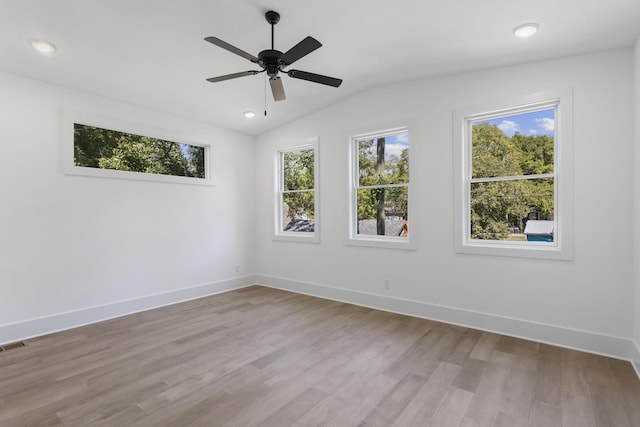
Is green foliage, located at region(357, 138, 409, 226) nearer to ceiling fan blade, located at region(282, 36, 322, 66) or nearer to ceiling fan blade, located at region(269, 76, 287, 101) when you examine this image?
ceiling fan blade, located at region(269, 76, 287, 101)

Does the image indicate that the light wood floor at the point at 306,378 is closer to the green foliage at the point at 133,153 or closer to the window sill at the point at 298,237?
the window sill at the point at 298,237

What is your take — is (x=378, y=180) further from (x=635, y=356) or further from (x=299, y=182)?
(x=635, y=356)

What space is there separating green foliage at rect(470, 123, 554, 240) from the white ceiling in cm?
83

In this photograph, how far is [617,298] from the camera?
2.99 m

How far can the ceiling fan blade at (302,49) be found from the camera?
7.58ft

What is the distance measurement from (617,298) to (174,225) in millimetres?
5237

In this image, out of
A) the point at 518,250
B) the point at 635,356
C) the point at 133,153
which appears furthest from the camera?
the point at 133,153

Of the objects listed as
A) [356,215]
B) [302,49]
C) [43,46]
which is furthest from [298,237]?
[43,46]

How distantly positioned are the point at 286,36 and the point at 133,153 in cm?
272

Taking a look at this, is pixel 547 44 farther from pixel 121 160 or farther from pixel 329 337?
pixel 121 160

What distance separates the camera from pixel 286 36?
3.07 metres

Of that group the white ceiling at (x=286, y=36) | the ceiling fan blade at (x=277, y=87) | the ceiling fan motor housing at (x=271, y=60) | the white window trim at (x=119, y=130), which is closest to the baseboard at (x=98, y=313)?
the white window trim at (x=119, y=130)

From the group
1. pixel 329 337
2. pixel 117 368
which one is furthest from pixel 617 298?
pixel 117 368

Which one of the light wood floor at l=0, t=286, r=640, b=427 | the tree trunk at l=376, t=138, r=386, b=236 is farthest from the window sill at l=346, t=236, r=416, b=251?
the light wood floor at l=0, t=286, r=640, b=427
